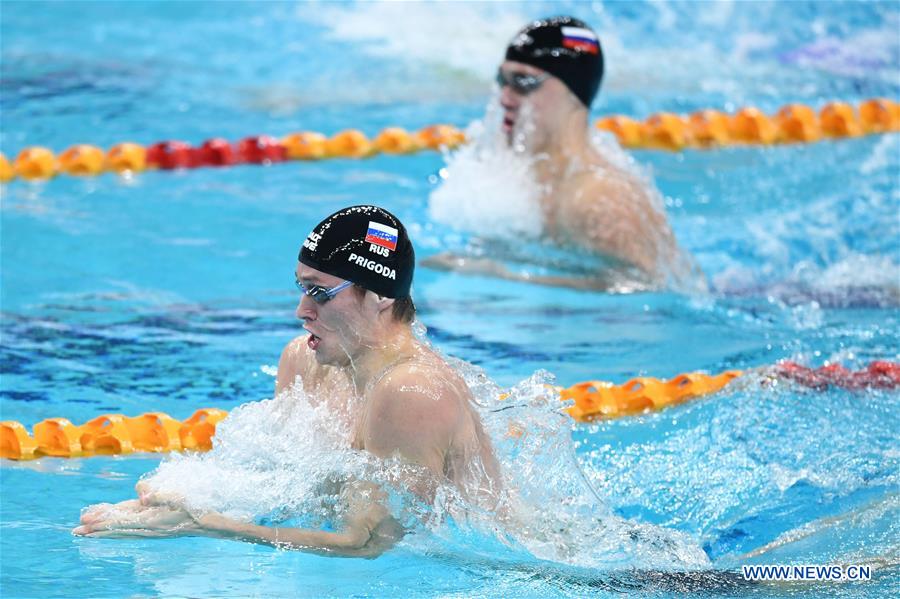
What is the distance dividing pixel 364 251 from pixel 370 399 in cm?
36

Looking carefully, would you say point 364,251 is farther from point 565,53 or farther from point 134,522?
point 565,53

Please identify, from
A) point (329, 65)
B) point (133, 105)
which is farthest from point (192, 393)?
point (329, 65)

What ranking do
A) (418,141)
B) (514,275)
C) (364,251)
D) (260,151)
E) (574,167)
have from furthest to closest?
1. (418,141)
2. (260,151)
3. (514,275)
4. (574,167)
5. (364,251)

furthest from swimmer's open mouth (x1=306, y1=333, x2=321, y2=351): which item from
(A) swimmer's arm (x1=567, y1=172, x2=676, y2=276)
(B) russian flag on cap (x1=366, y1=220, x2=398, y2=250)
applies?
(A) swimmer's arm (x1=567, y1=172, x2=676, y2=276)

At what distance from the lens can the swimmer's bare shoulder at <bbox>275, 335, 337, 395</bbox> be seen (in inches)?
149

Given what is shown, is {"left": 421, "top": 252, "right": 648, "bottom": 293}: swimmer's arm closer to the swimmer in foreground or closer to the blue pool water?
the blue pool water

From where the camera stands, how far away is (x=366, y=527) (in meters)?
3.40

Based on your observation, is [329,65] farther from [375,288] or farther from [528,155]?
[375,288]

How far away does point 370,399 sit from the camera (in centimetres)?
341

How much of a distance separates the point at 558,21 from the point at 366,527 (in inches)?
126

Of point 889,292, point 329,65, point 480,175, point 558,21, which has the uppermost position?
Answer: point 329,65

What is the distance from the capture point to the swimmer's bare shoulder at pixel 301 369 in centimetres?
378

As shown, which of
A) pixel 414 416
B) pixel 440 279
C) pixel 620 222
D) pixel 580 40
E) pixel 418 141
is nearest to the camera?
pixel 414 416

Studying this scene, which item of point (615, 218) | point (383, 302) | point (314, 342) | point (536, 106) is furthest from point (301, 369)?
point (536, 106)
